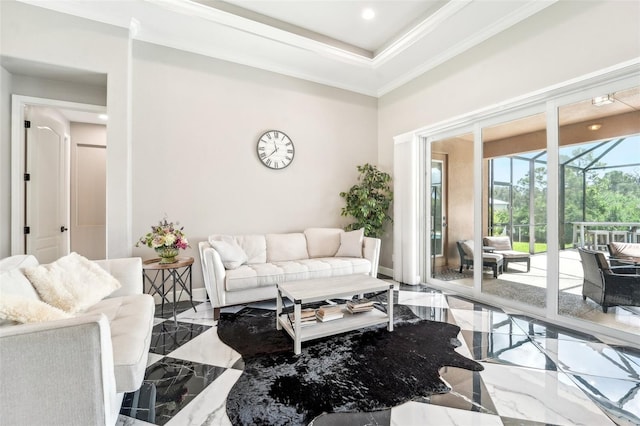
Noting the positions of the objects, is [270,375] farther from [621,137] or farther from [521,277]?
[621,137]

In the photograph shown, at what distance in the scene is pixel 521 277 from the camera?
3.22m

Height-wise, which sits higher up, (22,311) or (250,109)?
(250,109)

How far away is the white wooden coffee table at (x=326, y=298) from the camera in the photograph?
2.20 m

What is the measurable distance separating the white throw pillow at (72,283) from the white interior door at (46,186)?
158 centimetres

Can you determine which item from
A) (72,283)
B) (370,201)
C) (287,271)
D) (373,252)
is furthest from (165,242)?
(370,201)

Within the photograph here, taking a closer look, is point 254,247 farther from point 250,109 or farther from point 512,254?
point 512,254

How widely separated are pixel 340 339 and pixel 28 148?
12.4ft

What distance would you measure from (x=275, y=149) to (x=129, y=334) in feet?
9.84

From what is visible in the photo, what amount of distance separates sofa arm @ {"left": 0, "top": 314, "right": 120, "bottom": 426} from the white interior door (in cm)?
285

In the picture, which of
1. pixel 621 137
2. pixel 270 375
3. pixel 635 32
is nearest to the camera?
pixel 270 375

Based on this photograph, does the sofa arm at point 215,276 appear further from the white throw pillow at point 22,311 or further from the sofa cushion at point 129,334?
the white throw pillow at point 22,311

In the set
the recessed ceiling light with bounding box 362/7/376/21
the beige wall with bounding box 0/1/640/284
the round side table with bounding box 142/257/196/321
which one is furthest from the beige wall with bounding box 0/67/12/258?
the recessed ceiling light with bounding box 362/7/376/21

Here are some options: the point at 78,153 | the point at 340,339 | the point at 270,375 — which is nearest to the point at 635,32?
the point at 340,339

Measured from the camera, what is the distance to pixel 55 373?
3.43 ft
